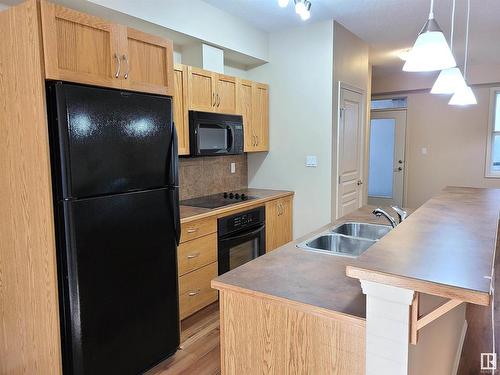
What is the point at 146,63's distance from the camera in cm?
217

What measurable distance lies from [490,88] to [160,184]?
5.92m

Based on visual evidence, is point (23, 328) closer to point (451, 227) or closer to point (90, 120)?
point (90, 120)

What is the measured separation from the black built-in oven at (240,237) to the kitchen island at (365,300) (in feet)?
4.42

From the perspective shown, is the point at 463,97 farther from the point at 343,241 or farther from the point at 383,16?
the point at 383,16

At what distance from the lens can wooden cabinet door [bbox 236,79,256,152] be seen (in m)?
3.66

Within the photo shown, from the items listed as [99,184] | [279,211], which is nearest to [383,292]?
[99,184]

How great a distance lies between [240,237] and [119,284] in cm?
146

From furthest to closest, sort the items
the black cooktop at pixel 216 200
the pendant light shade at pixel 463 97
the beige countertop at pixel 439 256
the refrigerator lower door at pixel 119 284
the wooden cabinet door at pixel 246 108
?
the wooden cabinet door at pixel 246 108
the black cooktop at pixel 216 200
the pendant light shade at pixel 463 97
the refrigerator lower door at pixel 119 284
the beige countertop at pixel 439 256

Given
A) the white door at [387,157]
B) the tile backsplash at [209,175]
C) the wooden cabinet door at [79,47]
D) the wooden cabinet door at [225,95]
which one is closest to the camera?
the wooden cabinet door at [79,47]

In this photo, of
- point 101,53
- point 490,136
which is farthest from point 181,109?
point 490,136

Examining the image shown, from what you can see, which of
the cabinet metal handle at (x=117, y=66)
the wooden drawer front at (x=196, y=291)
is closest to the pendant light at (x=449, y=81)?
the cabinet metal handle at (x=117, y=66)

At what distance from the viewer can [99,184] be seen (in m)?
1.86

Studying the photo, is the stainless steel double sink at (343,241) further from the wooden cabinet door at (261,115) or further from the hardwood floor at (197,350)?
the wooden cabinet door at (261,115)

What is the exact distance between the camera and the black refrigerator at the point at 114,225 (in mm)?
1746
